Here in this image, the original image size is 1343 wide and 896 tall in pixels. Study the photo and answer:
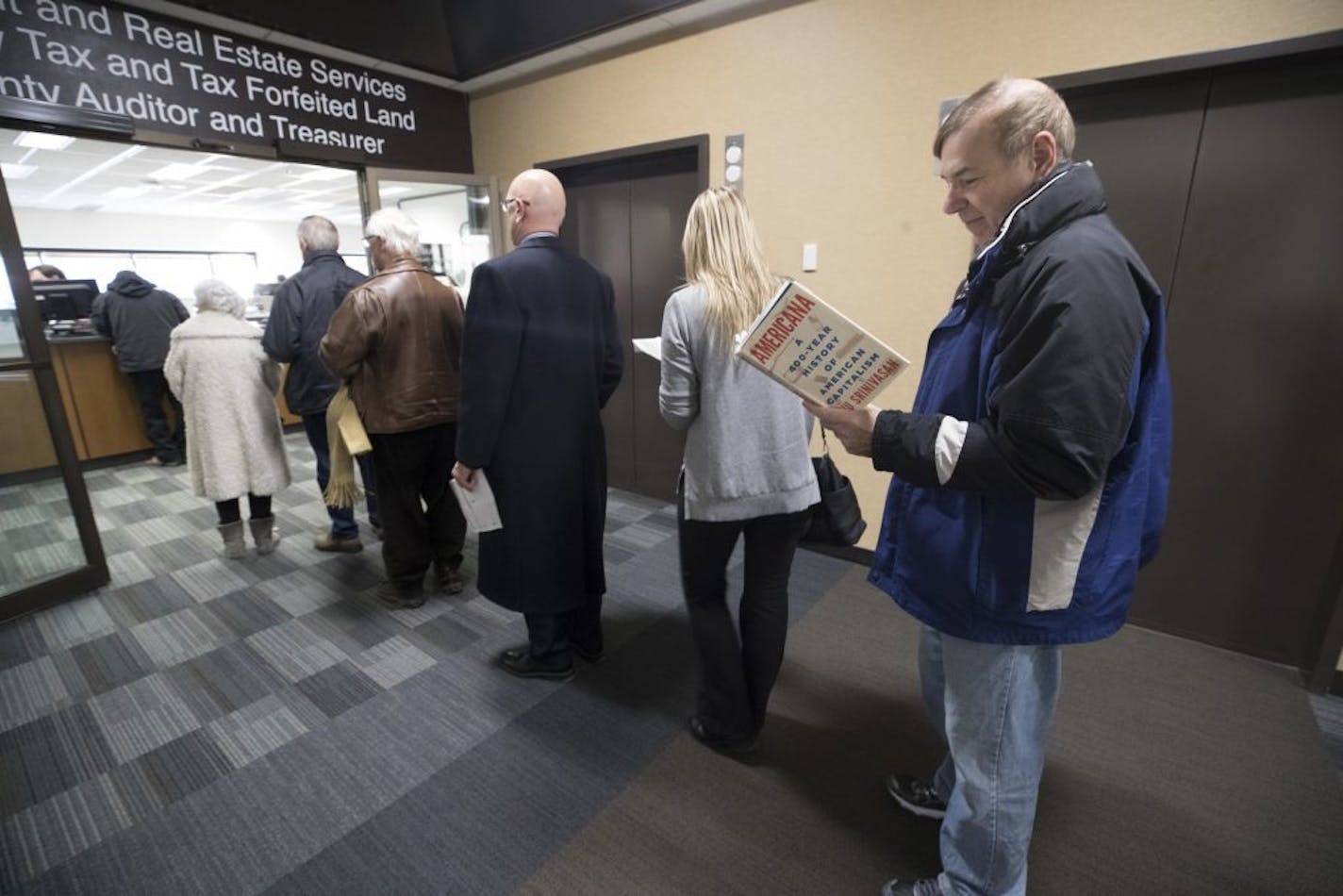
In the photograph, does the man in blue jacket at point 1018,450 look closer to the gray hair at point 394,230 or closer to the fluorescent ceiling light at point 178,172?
the gray hair at point 394,230

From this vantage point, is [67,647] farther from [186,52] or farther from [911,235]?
[911,235]

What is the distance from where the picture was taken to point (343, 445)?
7.98ft

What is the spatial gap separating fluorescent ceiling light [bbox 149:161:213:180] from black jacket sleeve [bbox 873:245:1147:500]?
30.9ft

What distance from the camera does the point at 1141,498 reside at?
0.87m

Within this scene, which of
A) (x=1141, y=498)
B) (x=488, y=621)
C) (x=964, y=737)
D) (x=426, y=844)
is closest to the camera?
(x=1141, y=498)

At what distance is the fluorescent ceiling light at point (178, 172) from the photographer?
7.30 meters

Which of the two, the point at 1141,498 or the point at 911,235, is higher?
the point at 911,235

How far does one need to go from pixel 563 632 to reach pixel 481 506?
0.53m

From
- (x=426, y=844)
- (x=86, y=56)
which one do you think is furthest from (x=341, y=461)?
(x=86, y=56)

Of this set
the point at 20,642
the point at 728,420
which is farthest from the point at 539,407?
the point at 20,642

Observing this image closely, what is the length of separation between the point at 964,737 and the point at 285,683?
6.56 feet

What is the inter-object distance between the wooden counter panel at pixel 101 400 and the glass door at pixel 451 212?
2.33 meters

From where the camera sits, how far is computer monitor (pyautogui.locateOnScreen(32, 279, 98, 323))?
4699 millimetres

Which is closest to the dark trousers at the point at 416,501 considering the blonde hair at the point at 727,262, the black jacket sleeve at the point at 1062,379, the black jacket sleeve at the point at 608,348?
the black jacket sleeve at the point at 608,348
